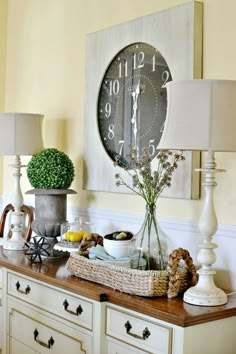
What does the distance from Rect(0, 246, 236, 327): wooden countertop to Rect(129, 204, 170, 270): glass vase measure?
158 millimetres

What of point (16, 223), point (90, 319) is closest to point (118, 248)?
point (90, 319)

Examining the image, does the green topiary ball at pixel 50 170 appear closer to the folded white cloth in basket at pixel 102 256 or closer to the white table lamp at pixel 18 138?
the white table lamp at pixel 18 138

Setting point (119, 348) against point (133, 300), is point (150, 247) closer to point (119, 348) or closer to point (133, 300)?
point (133, 300)

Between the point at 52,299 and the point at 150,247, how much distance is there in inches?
22.7

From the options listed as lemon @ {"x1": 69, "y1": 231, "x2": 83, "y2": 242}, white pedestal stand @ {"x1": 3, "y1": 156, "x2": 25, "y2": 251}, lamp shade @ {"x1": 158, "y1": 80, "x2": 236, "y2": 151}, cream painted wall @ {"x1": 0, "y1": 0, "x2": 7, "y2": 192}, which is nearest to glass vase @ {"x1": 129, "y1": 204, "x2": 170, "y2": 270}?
lamp shade @ {"x1": 158, "y1": 80, "x2": 236, "y2": 151}

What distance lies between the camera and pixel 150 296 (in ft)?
7.07

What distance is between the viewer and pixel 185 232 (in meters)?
2.56

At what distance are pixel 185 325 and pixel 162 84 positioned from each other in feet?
4.00

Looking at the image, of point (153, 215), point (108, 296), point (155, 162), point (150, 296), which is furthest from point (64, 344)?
point (155, 162)

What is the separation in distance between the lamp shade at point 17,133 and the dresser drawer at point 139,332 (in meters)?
1.32

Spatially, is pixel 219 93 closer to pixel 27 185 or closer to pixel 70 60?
pixel 70 60

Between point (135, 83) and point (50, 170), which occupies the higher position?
point (135, 83)

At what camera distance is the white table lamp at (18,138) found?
320 centimetres

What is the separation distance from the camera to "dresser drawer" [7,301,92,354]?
7.84ft
